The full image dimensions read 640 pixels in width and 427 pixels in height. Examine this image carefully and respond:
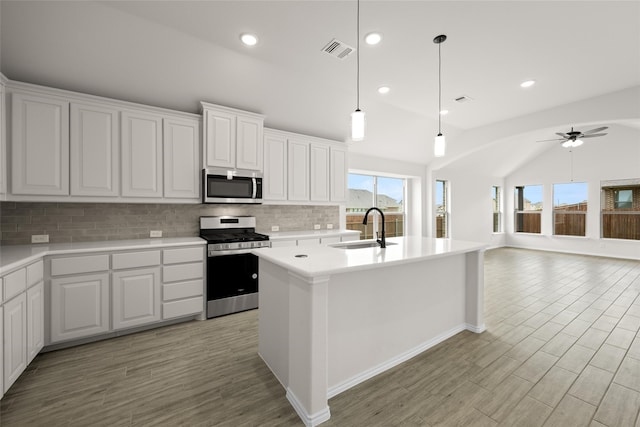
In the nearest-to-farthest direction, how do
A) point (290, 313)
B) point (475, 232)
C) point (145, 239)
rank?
point (290, 313), point (145, 239), point (475, 232)

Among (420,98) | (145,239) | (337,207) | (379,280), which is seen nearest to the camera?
(379,280)

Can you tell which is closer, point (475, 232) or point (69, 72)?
point (69, 72)

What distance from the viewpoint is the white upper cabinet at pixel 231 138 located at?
11.1 feet

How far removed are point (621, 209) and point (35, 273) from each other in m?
11.7

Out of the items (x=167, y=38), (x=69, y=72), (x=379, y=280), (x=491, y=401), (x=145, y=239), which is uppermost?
(x=167, y=38)

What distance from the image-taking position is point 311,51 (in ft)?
9.34

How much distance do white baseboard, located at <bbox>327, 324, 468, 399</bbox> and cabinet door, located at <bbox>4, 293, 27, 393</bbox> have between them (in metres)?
2.27

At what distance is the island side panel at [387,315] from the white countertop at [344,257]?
0.14 meters

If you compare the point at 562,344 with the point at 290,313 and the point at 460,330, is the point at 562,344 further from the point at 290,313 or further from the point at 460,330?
the point at 290,313

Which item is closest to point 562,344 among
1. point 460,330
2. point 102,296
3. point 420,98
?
point 460,330

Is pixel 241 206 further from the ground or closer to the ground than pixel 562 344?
further from the ground

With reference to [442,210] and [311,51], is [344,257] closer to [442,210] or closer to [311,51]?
[311,51]

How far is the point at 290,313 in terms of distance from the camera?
1.77m

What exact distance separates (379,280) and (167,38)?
306 centimetres
